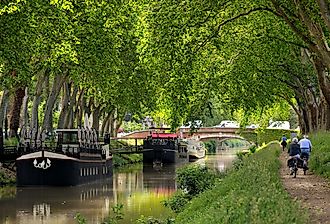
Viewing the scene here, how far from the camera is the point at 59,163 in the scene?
43.8 metres

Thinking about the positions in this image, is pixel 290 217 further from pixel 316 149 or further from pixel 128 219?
pixel 316 149

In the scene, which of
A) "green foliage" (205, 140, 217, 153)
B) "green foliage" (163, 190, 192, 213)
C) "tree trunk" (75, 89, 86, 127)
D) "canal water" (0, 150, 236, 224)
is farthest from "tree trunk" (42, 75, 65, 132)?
"green foliage" (205, 140, 217, 153)

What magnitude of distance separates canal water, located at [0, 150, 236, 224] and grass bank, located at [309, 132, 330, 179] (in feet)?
20.0

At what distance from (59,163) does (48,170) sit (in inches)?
30.2

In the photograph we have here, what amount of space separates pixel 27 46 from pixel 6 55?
182 centimetres

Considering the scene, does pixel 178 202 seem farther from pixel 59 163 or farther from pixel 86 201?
pixel 59 163

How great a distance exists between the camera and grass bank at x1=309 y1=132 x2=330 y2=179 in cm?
2781

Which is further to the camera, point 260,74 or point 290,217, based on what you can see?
point 260,74

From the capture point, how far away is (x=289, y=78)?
44438 mm

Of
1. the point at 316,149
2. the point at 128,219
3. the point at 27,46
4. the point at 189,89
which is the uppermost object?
the point at 27,46

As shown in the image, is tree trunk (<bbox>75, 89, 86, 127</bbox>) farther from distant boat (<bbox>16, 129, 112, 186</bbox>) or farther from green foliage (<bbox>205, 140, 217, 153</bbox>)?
green foliage (<bbox>205, 140, 217, 153</bbox>)

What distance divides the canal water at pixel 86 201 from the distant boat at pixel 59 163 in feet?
2.39

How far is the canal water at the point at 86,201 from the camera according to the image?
29953 millimetres

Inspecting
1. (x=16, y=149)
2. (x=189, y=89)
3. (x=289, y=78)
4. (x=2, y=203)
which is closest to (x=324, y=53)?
(x=189, y=89)
